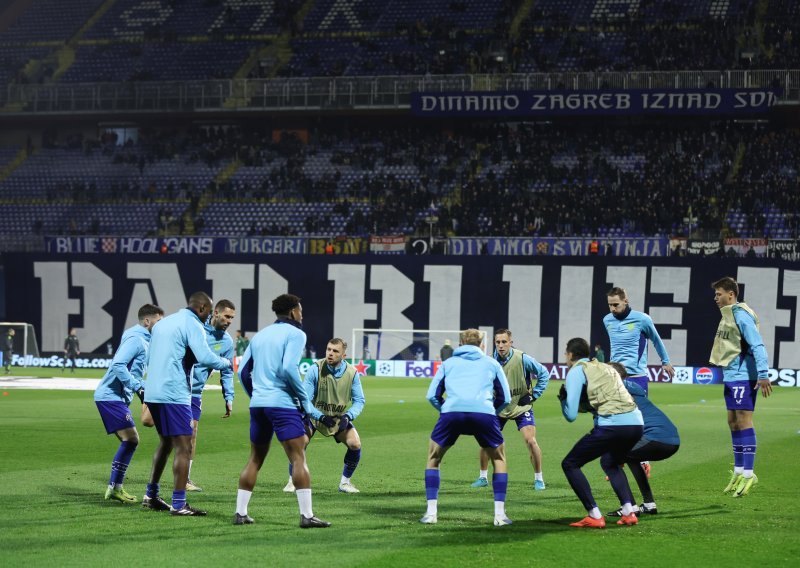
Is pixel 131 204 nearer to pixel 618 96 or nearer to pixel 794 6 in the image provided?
pixel 618 96

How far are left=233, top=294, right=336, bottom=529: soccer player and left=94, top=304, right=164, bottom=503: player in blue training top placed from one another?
2313mm

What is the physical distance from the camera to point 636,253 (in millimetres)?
47719

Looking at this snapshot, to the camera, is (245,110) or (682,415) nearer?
(682,415)

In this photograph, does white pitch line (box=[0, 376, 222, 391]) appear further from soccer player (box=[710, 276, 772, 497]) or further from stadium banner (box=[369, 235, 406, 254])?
soccer player (box=[710, 276, 772, 497])

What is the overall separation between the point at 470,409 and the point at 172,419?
10.5ft

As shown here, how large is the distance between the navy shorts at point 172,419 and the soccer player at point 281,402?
104 cm

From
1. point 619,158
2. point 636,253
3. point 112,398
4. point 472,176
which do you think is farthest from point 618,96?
point 112,398

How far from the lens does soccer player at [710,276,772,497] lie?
15.3 meters

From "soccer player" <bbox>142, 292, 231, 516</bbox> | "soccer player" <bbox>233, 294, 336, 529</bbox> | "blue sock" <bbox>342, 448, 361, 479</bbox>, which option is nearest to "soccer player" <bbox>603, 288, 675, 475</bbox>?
"blue sock" <bbox>342, 448, 361, 479</bbox>

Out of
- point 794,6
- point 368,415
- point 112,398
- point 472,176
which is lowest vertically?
Answer: point 368,415

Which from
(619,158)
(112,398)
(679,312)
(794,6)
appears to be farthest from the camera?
(794,6)

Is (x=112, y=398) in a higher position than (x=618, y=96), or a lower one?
lower

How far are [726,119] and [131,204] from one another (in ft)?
96.7

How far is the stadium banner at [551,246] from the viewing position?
1874 inches
